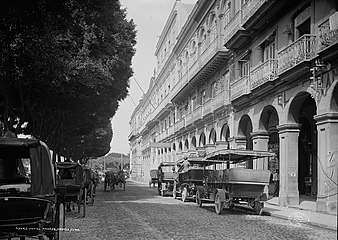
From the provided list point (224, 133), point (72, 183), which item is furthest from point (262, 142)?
point (72, 183)

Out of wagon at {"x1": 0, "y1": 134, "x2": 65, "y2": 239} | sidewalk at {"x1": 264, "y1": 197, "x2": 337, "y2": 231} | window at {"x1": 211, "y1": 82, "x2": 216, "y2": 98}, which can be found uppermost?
window at {"x1": 211, "y1": 82, "x2": 216, "y2": 98}

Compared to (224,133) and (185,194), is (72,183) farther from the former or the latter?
(224,133)

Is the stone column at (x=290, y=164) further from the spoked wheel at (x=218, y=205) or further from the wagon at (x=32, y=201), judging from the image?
the wagon at (x=32, y=201)

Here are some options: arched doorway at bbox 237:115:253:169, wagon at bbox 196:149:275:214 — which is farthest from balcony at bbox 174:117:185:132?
wagon at bbox 196:149:275:214

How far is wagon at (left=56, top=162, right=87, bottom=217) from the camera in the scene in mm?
16462

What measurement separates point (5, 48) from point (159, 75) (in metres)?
52.3

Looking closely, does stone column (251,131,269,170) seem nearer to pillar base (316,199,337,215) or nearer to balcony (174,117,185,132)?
pillar base (316,199,337,215)

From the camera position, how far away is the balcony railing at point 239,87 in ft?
89.6

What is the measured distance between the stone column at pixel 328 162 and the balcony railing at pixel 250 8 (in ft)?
26.0

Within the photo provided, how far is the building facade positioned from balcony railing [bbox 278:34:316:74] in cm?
4

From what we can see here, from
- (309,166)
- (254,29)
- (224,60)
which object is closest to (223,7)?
(224,60)

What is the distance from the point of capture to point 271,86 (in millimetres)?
23703

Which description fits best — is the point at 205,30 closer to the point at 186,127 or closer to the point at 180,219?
the point at 186,127

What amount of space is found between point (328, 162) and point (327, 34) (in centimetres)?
472
